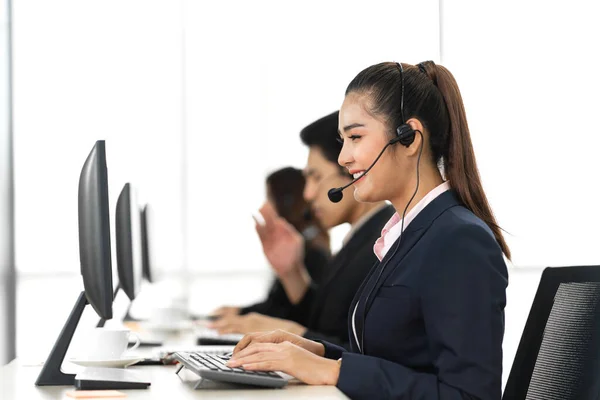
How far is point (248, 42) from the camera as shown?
464 cm

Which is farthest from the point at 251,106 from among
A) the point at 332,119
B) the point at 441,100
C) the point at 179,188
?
the point at 441,100

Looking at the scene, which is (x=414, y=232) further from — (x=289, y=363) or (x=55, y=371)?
(x=55, y=371)

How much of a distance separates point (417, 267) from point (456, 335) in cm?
16

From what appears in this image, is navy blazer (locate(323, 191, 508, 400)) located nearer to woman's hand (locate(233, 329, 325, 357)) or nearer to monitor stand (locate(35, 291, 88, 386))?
woman's hand (locate(233, 329, 325, 357))

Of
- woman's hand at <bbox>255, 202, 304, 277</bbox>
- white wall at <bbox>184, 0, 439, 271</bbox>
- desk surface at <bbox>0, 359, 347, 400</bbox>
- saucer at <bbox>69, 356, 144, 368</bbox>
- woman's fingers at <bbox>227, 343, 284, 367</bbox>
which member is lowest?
desk surface at <bbox>0, 359, 347, 400</bbox>

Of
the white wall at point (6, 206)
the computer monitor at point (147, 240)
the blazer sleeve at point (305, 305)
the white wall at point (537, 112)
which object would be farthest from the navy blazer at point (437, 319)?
the white wall at point (537, 112)

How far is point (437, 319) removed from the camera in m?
1.32

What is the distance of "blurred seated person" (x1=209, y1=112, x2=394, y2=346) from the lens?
7.73 feet

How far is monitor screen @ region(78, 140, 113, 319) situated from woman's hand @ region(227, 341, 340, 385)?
0.25 m

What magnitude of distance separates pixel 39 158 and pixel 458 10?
2.50m

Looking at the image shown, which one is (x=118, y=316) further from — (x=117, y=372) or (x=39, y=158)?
(x=117, y=372)

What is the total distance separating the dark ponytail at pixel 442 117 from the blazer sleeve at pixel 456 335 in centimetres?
16

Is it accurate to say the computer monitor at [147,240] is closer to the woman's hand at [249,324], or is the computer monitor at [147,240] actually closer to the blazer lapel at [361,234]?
the woman's hand at [249,324]

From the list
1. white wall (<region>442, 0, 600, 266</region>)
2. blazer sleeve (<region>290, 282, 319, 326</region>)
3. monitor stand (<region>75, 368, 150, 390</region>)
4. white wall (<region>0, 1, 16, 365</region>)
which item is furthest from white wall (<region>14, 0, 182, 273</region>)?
monitor stand (<region>75, 368, 150, 390</region>)
